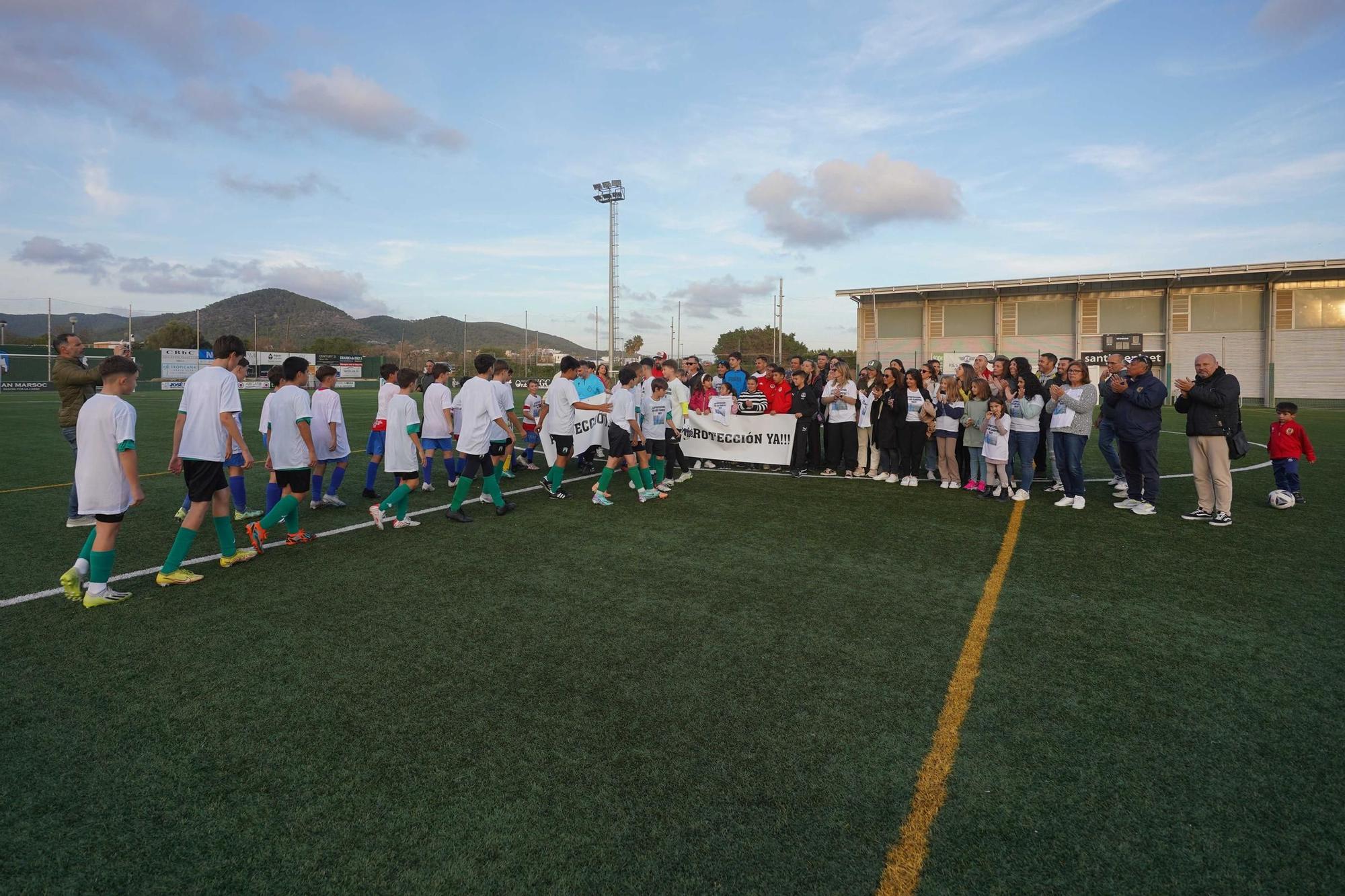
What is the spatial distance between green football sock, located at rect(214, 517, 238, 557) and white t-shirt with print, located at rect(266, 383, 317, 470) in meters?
1.04

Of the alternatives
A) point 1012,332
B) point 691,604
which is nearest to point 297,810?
point 691,604

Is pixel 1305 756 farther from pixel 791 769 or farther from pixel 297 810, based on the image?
pixel 297 810

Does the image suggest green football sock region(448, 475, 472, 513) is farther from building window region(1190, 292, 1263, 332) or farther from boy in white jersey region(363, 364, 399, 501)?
building window region(1190, 292, 1263, 332)

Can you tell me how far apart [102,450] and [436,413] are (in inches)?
144

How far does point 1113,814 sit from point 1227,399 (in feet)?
21.4

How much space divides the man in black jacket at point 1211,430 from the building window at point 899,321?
3810 cm

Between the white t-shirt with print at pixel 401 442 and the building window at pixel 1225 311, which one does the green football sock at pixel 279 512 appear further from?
the building window at pixel 1225 311

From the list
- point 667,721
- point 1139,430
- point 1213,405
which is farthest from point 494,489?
point 1213,405

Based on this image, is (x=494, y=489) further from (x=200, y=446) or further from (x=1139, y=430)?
(x=1139, y=430)

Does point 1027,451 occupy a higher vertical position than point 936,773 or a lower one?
higher

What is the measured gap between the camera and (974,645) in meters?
4.04

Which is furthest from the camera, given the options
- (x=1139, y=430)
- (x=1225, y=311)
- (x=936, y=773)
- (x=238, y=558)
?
(x=1225, y=311)

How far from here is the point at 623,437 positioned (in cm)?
830

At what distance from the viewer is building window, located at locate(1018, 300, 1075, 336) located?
3972cm
